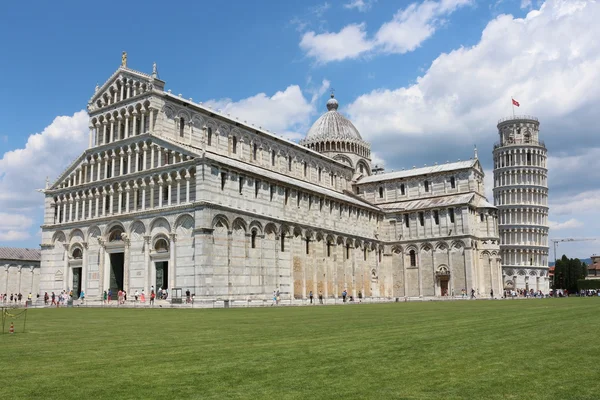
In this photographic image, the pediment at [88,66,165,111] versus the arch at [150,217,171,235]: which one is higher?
the pediment at [88,66,165,111]

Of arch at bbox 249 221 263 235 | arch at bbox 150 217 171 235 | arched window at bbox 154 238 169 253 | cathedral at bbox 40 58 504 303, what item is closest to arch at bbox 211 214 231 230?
cathedral at bbox 40 58 504 303

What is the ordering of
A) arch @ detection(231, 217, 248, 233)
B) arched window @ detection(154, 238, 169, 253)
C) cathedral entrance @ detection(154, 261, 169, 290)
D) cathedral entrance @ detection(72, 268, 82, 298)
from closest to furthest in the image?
cathedral entrance @ detection(154, 261, 169, 290) → arch @ detection(231, 217, 248, 233) → arched window @ detection(154, 238, 169, 253) → cathedral entrance @ detection(72, 268, 82, 298)

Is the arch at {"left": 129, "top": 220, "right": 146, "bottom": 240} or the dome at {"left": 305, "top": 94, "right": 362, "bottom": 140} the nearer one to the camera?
the arch at {"left": 129, "top": 220, "right": 146, "bottom": 240}

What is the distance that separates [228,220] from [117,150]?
15468 mm

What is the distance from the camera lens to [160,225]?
5038cm

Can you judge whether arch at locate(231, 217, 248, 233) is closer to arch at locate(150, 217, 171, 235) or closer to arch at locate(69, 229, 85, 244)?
arch at locate(150, 217, 171, 235)

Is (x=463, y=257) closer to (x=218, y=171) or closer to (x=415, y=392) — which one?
(x=218, y=171)

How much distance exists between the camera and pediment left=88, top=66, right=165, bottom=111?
5359cm

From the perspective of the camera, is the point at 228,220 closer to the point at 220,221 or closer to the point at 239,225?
the point at 220,221

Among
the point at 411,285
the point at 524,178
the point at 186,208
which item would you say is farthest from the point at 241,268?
the point at 524,178

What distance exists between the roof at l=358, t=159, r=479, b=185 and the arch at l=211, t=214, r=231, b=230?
38683 millimetres

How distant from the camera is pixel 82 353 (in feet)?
43.2

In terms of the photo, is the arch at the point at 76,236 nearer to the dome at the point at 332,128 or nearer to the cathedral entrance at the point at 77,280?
the cathedral entrance at the point at 77,280

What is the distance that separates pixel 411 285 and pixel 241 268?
1312 inches
